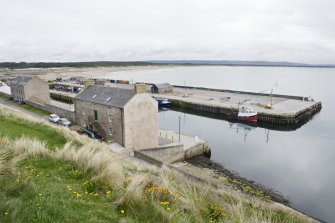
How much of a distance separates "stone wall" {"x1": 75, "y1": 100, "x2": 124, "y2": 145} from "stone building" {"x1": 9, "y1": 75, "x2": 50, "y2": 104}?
2154 cm

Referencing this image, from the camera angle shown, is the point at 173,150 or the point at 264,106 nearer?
the point at 173,150

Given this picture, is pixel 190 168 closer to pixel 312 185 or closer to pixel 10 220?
pixel 312 185

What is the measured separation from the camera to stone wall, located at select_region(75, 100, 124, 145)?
993 inches

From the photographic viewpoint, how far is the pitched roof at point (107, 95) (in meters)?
25.2

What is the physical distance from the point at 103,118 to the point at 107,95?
217 centimetres

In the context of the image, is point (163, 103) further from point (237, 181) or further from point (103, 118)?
point (237, 181)

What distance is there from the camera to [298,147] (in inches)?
1366

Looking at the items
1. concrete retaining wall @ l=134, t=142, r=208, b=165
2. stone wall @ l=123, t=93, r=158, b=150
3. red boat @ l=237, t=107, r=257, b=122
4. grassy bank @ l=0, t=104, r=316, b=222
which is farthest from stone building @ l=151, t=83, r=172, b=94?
grassy bank @ l=0, t=104, r=316, b=222

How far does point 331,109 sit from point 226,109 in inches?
952

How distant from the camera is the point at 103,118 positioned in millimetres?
26844

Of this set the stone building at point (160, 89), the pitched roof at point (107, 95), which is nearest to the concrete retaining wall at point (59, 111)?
the pitched roof at point (107, 95)

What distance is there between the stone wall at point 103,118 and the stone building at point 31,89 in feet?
70.7

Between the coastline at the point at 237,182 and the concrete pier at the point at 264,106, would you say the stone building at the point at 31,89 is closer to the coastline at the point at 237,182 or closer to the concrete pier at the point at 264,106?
the concrete pier at the point at 264,106

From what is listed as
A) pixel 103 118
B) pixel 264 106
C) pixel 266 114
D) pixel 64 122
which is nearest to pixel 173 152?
pixel 103 118
